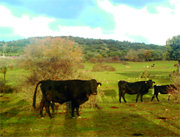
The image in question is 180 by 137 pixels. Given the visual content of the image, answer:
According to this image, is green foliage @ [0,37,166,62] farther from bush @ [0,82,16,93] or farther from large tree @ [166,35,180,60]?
large tree @ [166,35,180,60]

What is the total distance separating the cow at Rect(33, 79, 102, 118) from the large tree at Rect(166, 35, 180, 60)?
2974cm

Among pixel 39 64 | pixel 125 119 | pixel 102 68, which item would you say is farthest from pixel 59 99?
pixel 102 68

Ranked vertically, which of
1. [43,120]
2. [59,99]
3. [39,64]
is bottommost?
[43,120]

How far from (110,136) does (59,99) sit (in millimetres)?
4234

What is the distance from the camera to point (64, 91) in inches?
447

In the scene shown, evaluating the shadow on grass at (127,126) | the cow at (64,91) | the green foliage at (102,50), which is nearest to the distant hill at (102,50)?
the green foliage at (102,50)

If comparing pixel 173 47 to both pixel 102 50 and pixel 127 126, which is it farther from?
pixel 102 50

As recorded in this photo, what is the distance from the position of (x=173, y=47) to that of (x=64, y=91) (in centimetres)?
3161

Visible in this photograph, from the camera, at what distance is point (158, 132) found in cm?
890

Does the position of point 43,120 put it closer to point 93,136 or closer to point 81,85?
point 81,85

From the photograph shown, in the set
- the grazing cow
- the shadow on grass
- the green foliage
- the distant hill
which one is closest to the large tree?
the grazing cow

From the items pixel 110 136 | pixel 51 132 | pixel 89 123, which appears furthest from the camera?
pixel 89 123

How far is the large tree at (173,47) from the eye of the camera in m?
36.1

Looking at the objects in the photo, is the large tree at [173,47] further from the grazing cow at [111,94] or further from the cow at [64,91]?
the cow at [64,91]
